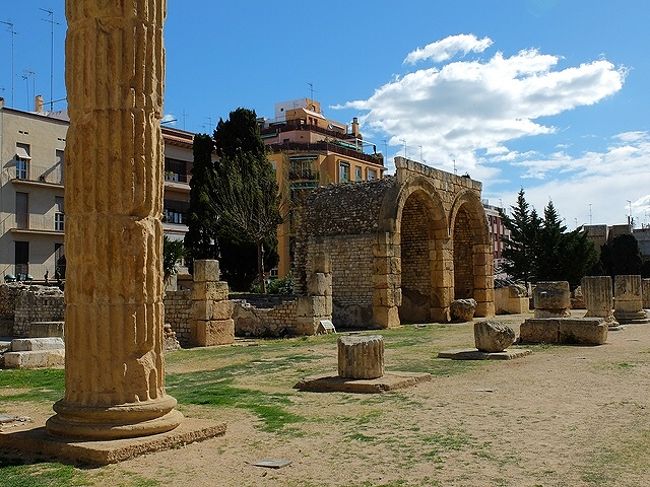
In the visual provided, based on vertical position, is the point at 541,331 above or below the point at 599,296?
below

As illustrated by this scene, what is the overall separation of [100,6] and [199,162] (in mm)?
30030

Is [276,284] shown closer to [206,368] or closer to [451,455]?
[206,368]

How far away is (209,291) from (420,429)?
1131 cm

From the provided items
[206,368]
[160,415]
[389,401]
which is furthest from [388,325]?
[160,415]

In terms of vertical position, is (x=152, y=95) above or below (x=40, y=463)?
above

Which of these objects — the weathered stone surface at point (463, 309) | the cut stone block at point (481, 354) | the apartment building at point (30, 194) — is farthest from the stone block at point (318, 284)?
the apartment building at point (30, 194)

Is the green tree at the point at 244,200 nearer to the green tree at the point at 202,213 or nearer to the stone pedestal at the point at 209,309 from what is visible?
the green tree at the point at 202,213

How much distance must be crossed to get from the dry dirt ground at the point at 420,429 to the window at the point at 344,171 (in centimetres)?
3674

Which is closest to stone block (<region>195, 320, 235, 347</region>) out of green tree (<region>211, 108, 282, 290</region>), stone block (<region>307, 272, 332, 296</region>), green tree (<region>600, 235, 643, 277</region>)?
stone block (<region>307, 272, 332, 296</region>)

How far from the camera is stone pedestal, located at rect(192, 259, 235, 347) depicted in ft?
55.9

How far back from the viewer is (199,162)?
118 feet

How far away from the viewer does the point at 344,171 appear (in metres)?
48.8

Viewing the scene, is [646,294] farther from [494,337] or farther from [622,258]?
[622,258]

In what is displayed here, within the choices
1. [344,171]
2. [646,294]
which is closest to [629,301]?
[646,294]
